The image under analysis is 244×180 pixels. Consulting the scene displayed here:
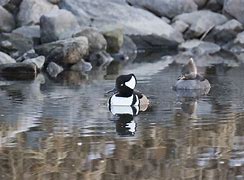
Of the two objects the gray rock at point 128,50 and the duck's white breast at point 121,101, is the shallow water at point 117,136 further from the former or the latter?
the gray rock at point 128,50

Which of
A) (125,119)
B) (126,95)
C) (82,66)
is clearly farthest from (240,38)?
(125,119)

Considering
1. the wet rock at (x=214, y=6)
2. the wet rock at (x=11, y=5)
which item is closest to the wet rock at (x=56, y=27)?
the wet rock at (x=11, y=5)

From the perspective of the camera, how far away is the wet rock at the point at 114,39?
2342 centimetres

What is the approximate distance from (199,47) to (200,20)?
2.31m

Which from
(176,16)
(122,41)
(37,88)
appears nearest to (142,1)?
(176,16)

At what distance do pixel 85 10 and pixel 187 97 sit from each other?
13.8 metres

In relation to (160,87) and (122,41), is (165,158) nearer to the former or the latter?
(160,87)

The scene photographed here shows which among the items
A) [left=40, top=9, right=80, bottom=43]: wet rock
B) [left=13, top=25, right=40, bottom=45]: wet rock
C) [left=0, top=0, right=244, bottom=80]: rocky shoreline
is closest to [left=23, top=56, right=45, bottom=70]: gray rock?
[left=0, top=0, right=244, bottom=80]: rocky shoreline

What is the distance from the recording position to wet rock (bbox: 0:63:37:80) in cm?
1753

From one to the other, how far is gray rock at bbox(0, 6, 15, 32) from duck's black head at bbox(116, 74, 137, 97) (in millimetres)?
13308

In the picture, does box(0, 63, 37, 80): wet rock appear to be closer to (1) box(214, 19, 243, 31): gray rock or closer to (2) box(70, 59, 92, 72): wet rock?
(2) box(70, 59, 92, 72): wet rock

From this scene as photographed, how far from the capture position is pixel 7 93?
14.5 meters

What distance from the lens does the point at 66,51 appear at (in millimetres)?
19906

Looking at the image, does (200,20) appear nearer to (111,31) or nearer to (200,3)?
(200,3)
